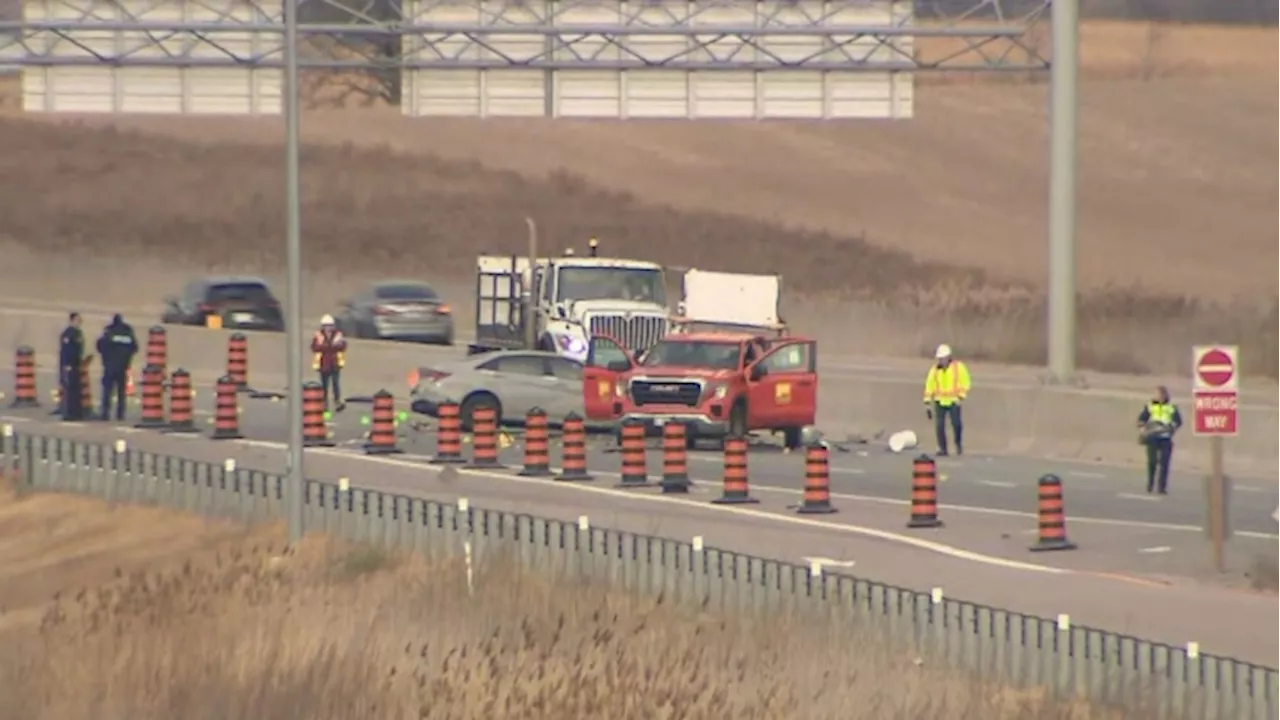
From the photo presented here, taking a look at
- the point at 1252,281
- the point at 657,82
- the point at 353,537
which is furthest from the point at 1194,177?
the point at 353,537

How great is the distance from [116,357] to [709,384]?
890 centimetres

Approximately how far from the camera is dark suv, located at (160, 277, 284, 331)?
52938mm

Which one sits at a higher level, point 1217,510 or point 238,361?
point 238,361

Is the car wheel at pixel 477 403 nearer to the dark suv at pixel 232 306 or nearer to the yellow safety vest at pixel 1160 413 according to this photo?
the yellow safety vest at pixel 1160 413

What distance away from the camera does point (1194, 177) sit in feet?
301

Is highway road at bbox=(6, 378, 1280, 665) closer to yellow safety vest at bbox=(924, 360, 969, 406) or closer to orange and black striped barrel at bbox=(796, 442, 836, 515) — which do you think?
orange and black striped barrel at bbox=(796, 442, 836, 515)

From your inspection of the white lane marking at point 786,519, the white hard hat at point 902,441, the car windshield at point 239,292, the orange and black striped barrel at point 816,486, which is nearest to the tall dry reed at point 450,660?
the white lane marking at point 786,519

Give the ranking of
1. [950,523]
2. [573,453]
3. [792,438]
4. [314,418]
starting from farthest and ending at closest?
[792,438]
[314,418]
[573,453]
[950,523]

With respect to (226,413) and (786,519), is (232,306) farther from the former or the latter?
(786,519)

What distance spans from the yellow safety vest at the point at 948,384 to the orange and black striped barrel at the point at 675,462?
Answer: 563 centimetres

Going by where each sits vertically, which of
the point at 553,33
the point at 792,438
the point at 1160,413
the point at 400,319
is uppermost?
the point at 553,33

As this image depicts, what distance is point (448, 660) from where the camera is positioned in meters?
14.7

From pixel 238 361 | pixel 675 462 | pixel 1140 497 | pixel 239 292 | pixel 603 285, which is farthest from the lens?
pixel 239 292

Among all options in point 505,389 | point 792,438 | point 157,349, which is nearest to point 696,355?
point 792,438
